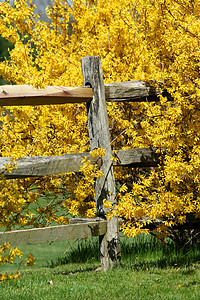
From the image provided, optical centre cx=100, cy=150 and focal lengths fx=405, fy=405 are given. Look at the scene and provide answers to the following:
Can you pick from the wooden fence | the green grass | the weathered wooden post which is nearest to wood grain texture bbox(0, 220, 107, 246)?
the wooden fence

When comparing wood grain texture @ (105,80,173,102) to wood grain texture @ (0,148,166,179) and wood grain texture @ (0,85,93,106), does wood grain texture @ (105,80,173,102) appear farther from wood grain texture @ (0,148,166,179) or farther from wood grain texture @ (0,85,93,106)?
wood grain texture @ (0,148,166,179)

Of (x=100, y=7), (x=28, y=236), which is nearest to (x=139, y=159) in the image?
(x=28, y=236)

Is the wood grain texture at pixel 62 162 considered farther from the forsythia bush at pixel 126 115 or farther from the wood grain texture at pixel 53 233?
the wood grain texture at pixel 53 233

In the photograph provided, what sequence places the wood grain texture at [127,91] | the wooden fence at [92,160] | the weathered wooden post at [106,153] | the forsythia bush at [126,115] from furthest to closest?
the wood grain texture at [127,91], the weathered wooden post at [106,153], the wooden fence at [92,160], the forsythia bush at [126,115]

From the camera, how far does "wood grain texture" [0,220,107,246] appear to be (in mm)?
4004

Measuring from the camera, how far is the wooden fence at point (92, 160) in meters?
4.26

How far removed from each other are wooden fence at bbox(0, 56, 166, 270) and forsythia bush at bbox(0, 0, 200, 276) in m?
0.16

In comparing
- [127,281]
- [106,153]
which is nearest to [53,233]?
[127,281]

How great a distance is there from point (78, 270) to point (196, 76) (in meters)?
2.66

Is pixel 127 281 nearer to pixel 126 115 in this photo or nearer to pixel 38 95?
pixel 38 95

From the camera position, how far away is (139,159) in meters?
4.87

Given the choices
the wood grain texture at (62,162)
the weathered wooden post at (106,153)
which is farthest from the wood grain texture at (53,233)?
the wood grain texture at (62,162)

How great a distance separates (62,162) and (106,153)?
22.3 inches

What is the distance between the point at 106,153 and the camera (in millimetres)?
4723
